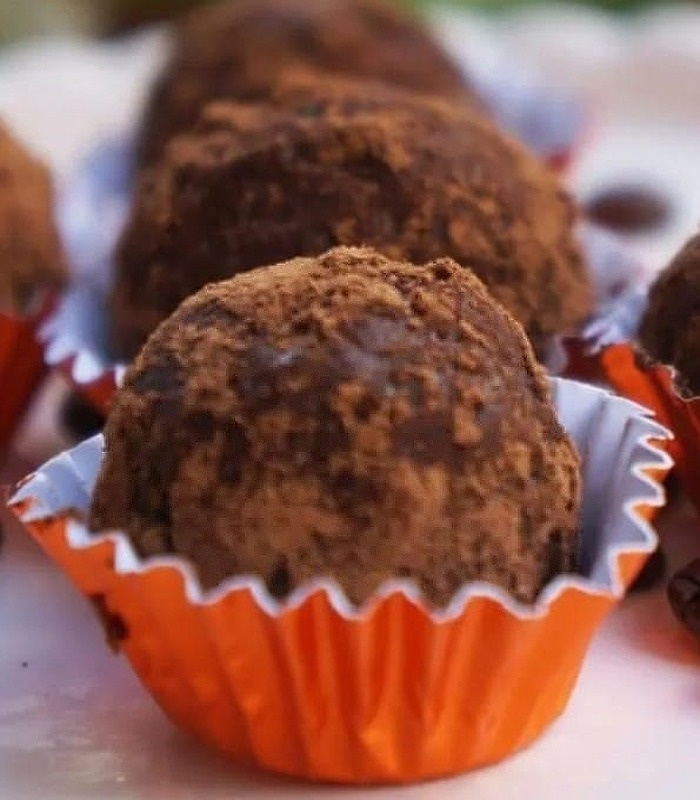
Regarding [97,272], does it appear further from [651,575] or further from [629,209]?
[629,209]

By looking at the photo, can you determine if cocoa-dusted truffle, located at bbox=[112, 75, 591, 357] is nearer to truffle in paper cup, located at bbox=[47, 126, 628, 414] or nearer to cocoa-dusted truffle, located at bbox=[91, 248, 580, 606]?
truffle in paper cup, located at bbox=[47, 126, 628, 414]

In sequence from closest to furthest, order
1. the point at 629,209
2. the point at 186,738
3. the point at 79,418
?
1. the point at 186,738
2. the point at 79,418
3. the point at 629,209

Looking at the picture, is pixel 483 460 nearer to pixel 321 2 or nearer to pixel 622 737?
pixel 622 737

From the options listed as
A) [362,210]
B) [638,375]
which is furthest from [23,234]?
[638,375]

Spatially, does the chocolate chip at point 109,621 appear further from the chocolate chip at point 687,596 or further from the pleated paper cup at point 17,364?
the pleated paper cup at point 17,364

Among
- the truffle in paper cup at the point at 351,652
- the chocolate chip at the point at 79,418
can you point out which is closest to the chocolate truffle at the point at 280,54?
the chocolate chip at the point at 79,418

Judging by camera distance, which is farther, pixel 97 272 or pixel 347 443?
pixel 97 272

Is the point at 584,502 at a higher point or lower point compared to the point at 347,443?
lower
